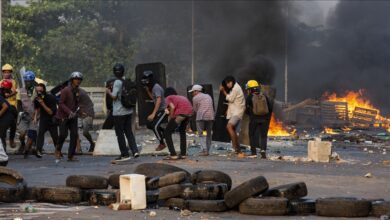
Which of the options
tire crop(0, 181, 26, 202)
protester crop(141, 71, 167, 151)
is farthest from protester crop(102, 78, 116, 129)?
tire crop(0, 181, 26, 202)

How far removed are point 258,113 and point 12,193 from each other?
7322 mm

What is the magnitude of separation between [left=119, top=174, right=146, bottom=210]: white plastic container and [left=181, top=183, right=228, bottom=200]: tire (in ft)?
1.58

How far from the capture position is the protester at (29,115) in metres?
17.3

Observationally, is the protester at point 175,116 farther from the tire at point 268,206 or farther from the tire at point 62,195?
the tire at point 268,206

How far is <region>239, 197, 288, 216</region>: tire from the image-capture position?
9.67m

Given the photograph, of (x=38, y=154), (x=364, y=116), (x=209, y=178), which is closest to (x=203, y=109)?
(x=38, y=154)

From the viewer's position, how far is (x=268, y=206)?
9.67m

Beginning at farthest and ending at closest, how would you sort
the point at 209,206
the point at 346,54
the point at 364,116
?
the point at 346,54 < the point at 364,116 < the point at 209,206

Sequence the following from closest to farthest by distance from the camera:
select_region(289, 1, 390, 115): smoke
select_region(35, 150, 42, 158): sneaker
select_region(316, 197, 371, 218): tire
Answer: select_region(316, 197, 371, 218): tire → select_region(35, 150, 42, 158): sneaker → select_region(289, 1, 390, 115): smoke

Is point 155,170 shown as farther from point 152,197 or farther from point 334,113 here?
point 334,113

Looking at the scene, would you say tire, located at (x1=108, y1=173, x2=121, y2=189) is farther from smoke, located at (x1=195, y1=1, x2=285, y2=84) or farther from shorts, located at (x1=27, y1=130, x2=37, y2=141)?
smoke, located at (x1=195, y1=1, x2=285, y2=84)

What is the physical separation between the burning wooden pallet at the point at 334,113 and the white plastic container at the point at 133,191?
29.1 meters

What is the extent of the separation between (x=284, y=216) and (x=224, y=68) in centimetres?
3882

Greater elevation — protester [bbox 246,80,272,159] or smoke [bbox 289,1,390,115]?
smoke [bbox 289,1,390,115]
